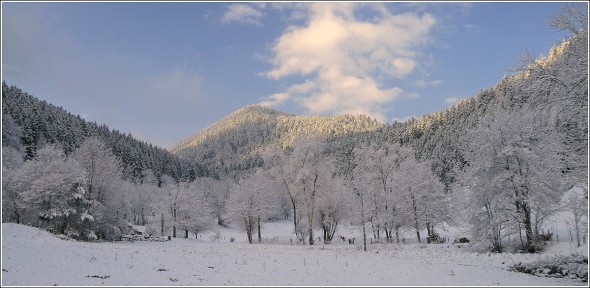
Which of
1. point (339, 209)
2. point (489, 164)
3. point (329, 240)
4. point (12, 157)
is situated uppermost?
point (12, 157)

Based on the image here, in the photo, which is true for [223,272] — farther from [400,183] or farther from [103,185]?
[103,185]

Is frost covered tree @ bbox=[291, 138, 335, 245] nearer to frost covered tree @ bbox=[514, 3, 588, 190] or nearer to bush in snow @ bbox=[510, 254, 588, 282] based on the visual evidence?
bush in snow @ bbox=[510, 254, 588, 282]

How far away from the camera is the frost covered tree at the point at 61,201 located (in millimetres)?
42750

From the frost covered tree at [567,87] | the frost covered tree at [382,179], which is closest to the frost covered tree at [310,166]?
the frost covered tree at [382,179]

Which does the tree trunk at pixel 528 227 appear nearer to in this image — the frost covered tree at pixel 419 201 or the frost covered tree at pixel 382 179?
the frost covered tree at pixel 419 201

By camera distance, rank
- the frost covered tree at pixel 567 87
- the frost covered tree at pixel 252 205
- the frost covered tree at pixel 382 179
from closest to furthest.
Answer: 1. the frost covered tree at pixel 567 87
2. the frost covered tree at pixel 382 179
3. the frost covered tree at pixel 252 205

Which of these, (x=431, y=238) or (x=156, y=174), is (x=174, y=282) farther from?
(x=156, y=174)

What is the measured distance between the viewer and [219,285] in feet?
55.1

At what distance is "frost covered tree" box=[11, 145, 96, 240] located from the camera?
4275cm

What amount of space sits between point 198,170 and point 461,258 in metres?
170

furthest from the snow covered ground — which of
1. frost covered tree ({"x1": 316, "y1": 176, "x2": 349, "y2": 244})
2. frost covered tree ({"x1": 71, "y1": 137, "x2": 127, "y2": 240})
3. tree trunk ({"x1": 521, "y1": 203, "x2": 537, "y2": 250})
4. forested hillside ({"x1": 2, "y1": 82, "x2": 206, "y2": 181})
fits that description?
forested hillside ({"x1": 2, "y1": 82, "x2": 206, "y2": 181})

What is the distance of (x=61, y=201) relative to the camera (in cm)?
4338

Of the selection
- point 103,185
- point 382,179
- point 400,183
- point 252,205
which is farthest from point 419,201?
point 103,185

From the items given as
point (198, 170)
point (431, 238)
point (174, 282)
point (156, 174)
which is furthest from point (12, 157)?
point (198, 170)
